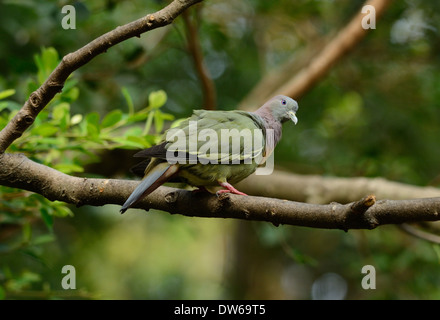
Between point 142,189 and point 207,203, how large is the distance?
316 millimetres

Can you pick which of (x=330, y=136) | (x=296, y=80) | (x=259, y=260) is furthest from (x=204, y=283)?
(x=296, y=80)

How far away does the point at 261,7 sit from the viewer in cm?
528

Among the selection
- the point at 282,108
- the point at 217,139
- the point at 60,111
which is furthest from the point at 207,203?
the point at 60,111

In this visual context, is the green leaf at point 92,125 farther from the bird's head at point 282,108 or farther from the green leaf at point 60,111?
the bird's head at point 282,108

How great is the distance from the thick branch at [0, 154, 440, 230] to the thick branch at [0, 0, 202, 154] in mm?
204

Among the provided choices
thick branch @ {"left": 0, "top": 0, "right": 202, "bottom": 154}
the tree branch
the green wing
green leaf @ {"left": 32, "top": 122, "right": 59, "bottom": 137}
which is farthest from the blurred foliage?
thick branch @ {"left": 0, "top": 0, "right": 202, "bottom": 154}

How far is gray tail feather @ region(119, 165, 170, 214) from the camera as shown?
1964 mm

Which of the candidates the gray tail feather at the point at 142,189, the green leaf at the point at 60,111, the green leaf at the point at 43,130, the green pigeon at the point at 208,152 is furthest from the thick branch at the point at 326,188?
the gray tail feather at the point at 142,189

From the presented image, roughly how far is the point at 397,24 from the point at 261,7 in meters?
1.50

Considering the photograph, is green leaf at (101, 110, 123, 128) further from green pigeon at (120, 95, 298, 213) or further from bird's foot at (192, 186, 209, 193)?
bird's foot at (192, 186, 209, 193)

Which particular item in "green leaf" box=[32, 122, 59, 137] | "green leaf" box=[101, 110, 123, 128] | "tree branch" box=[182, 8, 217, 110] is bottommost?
"green leaf" box=[32, 122, 59, 137]

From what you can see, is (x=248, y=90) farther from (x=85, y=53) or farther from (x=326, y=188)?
(x=85, y=53)

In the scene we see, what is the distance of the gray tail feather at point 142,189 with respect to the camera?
6.44 feet

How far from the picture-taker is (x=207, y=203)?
7.16 feet
